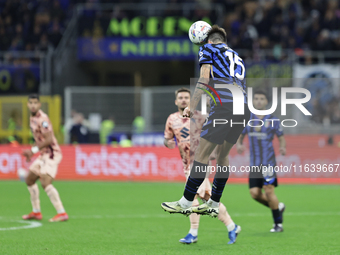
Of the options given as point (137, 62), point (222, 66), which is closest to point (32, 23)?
point (137, 62)

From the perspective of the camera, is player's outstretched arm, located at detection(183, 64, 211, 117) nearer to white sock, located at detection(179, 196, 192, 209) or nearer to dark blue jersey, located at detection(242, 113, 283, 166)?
white sock, located at detection(179, 196, 192, 209)

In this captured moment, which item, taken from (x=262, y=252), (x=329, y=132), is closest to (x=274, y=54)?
(x=329, y=132)

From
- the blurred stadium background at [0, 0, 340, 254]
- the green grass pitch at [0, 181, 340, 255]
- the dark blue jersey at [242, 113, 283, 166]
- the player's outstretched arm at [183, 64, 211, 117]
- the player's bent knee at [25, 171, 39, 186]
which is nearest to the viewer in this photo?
the player's outstretched arm at [183, 64, 211, 117]

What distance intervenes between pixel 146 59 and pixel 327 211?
12983 mm

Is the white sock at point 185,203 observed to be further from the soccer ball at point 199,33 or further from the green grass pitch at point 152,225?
the soccer ball at point 199,33

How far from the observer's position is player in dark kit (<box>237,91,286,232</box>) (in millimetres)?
8906

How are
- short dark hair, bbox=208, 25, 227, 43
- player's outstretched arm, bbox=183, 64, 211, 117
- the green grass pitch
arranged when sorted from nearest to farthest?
player's outstretched arm, bbox=183, 64, 211, 117
short dark hair, bbox=208, 25, 227, 43
the green grass pitch

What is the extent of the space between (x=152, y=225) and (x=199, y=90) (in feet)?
13.6

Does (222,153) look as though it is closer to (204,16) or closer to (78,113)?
(78,113)

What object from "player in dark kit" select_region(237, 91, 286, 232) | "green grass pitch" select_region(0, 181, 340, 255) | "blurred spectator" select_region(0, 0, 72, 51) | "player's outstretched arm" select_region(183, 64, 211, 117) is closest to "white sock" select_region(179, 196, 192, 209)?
"green grass pitch" select_region(0, 181, 340, 255)

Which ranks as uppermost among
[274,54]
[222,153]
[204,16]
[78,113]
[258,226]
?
[204,16]

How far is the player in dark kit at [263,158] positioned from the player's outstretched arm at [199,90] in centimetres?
291

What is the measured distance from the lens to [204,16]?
22375mm

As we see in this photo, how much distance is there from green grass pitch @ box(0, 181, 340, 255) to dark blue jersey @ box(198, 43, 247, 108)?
2.15m
